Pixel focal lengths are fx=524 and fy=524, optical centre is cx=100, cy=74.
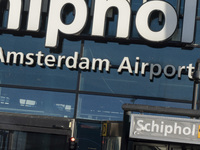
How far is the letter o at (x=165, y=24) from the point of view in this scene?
16.0 m

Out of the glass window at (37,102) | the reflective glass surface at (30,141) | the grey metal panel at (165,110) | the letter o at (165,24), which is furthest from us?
the glass window at (37,102)

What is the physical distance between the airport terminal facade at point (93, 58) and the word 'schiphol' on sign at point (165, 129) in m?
4.67

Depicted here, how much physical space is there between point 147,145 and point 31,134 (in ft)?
16.0

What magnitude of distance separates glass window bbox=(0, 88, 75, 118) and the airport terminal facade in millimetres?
32

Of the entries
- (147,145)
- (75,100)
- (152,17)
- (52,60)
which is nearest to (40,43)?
(52,60)

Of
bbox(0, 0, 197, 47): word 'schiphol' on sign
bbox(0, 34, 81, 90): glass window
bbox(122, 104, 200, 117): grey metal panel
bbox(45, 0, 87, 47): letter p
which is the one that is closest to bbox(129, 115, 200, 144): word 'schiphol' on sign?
bbox(122, 104, 200, 117): grey metal panel

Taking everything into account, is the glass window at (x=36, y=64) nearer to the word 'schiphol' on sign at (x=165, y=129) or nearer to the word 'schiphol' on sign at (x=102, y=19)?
the word 'schiphol' on sign at (x=102, y=19)

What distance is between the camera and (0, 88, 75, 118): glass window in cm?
1659

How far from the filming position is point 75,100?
16578mm

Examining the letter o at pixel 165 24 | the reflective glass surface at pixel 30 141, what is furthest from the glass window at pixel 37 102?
the letter o at pixel 165 24

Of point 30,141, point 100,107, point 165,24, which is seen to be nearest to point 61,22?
point 100,107

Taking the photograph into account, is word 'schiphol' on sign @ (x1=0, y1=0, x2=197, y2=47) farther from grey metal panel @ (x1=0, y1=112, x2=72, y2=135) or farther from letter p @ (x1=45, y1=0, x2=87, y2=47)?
grey metal panel @ (x1=0, y1=112, x2=72, y2=135)

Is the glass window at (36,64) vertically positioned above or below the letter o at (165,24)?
below

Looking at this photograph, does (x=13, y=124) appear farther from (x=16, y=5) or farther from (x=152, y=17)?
(x=152, y=17)
